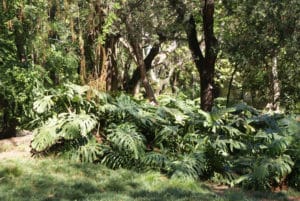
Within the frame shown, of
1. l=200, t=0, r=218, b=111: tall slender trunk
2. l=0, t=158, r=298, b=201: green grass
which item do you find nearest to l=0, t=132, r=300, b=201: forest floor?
l=0, t=158, r=298, b=201: green grass

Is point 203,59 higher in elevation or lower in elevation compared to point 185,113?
higher

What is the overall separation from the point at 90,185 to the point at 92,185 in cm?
4

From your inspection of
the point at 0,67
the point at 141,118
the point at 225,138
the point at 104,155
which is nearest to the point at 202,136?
the point at 225,138

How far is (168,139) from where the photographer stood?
9875 mm

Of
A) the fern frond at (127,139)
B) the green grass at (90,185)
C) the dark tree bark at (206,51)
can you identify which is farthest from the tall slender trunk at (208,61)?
the green grass at (90,185)

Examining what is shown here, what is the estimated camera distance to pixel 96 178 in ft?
26.6

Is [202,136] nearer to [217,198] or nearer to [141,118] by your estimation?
[141,118]

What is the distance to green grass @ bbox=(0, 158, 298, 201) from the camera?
688 cm

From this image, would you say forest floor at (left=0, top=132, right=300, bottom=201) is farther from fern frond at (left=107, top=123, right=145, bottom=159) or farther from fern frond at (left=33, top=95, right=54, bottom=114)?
fern frond at (left=33, top=95, right=54, bottom=114)

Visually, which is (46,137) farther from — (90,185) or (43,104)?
(90,185)

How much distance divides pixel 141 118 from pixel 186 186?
2338 millimetres

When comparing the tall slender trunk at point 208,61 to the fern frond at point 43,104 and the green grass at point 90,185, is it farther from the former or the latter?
the fern frond at point 43,104

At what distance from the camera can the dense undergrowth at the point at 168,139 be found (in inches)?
345

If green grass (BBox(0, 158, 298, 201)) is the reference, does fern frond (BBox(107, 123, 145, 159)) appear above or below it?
above
